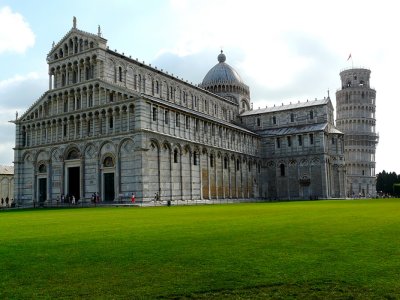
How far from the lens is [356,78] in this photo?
11100cm

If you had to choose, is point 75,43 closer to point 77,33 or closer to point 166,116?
point 77,33

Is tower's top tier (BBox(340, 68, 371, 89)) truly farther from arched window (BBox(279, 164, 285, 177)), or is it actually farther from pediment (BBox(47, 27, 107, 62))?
pediment (BBox(47, 27, 107, 62))

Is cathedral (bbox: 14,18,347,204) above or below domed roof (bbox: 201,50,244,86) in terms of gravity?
below

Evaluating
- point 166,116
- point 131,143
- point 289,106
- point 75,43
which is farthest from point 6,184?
point 289,106

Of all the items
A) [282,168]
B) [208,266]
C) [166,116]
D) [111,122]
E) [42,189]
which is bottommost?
[208,266]

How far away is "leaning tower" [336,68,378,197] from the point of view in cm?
10756

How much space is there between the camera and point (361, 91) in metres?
109

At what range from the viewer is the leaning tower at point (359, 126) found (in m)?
108

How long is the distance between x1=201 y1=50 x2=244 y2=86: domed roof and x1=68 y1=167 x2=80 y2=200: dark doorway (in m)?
38.9

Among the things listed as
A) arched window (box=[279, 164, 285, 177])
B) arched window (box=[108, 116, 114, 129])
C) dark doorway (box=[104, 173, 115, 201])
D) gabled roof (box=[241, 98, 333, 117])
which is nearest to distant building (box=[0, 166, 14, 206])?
dark doorway (box=[104, 173, 115, 201])

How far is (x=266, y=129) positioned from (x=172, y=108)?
106 ft

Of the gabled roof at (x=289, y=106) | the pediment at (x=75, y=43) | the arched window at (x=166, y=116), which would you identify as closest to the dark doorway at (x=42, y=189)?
the pediment at (x=75, y=43)

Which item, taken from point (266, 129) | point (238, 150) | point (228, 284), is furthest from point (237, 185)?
point (228, 284)

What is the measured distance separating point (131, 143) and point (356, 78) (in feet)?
269
